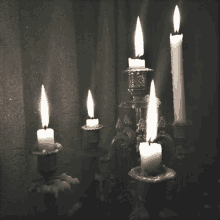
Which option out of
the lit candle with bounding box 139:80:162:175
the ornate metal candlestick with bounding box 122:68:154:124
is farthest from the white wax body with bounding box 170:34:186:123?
the lit candle with bounding box 139:80:162:175

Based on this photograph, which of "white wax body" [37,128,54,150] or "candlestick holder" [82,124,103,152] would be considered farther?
"candlestick holder" [82,124,103,152]

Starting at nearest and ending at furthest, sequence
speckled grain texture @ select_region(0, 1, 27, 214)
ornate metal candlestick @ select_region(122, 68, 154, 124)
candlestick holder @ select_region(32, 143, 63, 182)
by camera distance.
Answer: candlestick holder @ select_region(32, 143, 63, 182) → ornate metal candlestick @ select_region(122, 68, 154, 124) → speckled grain texture @ select_region(0, 1, 27, 214)

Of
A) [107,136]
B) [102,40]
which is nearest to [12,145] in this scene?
[107,136]

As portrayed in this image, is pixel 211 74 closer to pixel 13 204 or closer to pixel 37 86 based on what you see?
pixel 37 86

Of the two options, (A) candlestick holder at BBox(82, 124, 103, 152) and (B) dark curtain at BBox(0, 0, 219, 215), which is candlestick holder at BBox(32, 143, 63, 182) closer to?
(A) candlestick holder at BBox(82, 124, 103, 152)

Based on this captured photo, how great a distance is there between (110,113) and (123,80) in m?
0.22

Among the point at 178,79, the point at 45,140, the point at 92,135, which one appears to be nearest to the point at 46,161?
the point at 45,140

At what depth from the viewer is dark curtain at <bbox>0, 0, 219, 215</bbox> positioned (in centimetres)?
105

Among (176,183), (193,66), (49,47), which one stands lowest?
(176,183)

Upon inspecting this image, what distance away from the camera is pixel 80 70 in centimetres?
119

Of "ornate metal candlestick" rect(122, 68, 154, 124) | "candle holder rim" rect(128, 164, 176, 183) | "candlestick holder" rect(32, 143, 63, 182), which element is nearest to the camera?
"candle holder rim" rect(128, 164, 176, 183)

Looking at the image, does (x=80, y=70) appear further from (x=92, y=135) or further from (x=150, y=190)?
(x=150, y=190)

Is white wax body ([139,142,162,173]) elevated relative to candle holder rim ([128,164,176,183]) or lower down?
elevated

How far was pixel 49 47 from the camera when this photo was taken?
3.61 ft
